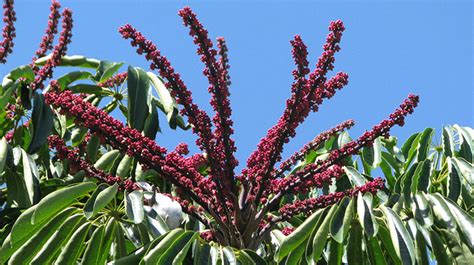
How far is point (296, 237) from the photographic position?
2.54m

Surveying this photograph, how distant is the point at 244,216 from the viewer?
2.79m

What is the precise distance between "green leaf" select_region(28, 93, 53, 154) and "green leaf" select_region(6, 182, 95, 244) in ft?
1.86

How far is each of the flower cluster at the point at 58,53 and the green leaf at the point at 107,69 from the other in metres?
0.16

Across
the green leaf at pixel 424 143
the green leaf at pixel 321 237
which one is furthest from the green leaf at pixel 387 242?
the green leaf at pixel 424 143

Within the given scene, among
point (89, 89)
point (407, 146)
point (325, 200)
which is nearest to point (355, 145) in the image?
point (325, 200)

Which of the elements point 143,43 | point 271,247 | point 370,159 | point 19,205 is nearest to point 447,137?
point 370,159

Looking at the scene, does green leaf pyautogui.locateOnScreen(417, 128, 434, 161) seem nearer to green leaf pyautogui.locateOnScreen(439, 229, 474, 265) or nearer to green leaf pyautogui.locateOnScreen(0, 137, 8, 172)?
green leaf pyautogui.locateOnScreen(439, 229, 474, 265)

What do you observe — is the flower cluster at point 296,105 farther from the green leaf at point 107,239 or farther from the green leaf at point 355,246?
the green leaf at point 107,239

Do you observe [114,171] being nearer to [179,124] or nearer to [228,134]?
[179,124]

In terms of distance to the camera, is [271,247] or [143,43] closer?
[143,43]

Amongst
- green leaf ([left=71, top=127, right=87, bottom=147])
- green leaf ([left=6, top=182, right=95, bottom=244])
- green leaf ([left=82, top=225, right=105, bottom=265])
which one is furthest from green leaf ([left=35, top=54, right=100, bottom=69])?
green leaf ([left=82, top=225, right=105, bottom=265])

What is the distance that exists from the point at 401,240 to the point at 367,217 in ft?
0.39

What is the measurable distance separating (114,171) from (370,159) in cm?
108

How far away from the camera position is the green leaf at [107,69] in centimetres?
370
